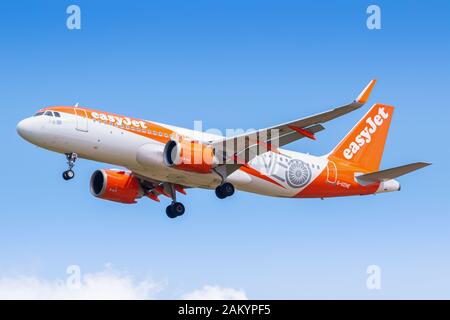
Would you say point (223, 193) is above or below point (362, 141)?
below

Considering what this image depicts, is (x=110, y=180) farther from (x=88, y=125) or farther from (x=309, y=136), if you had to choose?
(x=309, y=136)

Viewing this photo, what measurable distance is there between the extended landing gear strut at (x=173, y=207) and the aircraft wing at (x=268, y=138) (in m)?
5.19

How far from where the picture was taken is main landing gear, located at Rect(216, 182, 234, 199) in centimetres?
4862

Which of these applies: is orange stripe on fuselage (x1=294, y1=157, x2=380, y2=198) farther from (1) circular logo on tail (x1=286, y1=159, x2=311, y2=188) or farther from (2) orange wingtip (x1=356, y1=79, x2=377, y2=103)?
(2) orange wingtip (x1=356, y1=79, x2=377, y2=103)

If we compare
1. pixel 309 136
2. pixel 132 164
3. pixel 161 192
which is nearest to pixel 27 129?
pixel 132 164

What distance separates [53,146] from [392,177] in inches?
730

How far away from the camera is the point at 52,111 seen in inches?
1812

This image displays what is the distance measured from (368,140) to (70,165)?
19.0m

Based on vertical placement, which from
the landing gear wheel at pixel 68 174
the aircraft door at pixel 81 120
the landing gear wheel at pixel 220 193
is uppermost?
the aircraft door at pixel 81 120

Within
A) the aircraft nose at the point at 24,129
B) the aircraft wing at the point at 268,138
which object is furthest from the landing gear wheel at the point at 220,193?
the aircraft nose at the point at 24,129

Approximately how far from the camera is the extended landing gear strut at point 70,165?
4569 cm

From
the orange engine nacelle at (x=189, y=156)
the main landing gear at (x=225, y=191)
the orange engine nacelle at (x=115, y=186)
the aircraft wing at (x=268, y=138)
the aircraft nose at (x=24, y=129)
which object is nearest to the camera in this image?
the aircraft wing at (x=268, y=138)

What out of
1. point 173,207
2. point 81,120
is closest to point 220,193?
point 173,207

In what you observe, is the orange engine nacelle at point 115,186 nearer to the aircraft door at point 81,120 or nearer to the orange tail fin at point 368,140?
the aircraft door at point 81,120
